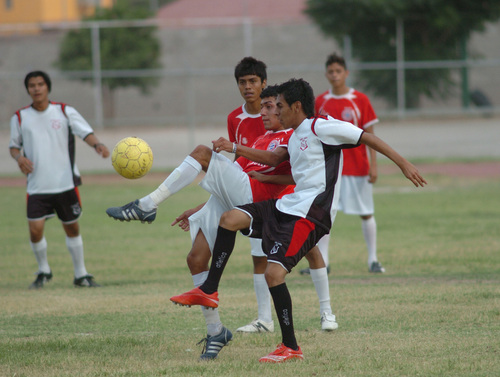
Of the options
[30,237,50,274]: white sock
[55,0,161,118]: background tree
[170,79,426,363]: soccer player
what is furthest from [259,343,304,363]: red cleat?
[55,0,161,118]: background tree

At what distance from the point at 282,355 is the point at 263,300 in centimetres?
134

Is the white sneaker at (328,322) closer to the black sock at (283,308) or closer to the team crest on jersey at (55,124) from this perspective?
the black sock at (283,308)

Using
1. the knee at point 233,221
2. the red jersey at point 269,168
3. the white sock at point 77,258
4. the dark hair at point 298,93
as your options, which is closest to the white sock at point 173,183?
the knee at point 233,221

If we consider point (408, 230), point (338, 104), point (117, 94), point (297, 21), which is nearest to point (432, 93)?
point (297, 21)

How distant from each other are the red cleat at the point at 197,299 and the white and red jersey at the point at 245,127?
1705 mm

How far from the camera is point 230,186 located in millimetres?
5613

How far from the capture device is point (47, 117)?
8828mm

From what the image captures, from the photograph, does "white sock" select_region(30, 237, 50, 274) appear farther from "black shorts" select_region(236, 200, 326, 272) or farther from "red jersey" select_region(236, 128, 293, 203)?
"black shorts" select_region(236, 200, 326, 272)

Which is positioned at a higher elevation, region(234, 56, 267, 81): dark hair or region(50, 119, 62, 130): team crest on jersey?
region(234, 56, 267, 81): dark hair

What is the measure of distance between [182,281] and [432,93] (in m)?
24.8

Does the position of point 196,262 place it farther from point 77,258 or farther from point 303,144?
point 77,258

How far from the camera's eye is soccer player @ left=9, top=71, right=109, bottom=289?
8758 millimetres

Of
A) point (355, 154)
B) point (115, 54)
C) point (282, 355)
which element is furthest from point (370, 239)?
point (115, 54)

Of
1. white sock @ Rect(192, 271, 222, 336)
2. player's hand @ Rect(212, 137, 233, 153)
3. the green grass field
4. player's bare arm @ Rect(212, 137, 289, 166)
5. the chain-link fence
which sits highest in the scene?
the chain-link fence
